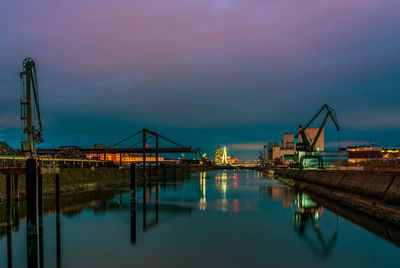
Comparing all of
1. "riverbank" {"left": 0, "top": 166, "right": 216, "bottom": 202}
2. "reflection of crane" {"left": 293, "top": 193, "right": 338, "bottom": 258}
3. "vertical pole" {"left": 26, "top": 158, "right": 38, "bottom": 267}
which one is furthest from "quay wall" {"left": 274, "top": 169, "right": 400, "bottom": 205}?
"riverbank" {"left": 0, "top": 166, "right": 216, "bottom": 202}

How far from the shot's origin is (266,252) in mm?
20266

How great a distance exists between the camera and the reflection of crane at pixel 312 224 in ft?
69.9

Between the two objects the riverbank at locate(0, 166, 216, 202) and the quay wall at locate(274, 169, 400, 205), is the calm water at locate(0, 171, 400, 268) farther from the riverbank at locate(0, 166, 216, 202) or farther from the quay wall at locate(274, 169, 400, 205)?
the riverbank at locate(0, 166, 216, 202)

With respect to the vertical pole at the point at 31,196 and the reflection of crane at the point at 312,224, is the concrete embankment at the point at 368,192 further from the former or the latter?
the vertical pole at the point at 31,196

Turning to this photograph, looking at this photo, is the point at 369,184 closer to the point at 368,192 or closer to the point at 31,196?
the point at 368,192

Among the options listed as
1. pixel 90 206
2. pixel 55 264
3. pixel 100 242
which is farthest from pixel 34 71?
pixel 55 264

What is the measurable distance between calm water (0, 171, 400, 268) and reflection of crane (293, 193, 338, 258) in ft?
0.20

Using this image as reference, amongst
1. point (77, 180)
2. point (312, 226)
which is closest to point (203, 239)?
point (312, 226)

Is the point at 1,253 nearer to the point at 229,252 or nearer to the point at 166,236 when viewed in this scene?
the point at 166,236

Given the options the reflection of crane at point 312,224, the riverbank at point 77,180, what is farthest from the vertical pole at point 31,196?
the reflection of crane at point 312,224

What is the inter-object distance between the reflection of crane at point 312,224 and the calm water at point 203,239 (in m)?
0.06

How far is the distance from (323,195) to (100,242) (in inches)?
1289

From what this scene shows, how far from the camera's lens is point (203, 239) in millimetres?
23328

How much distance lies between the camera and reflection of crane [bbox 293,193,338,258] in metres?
21.3
